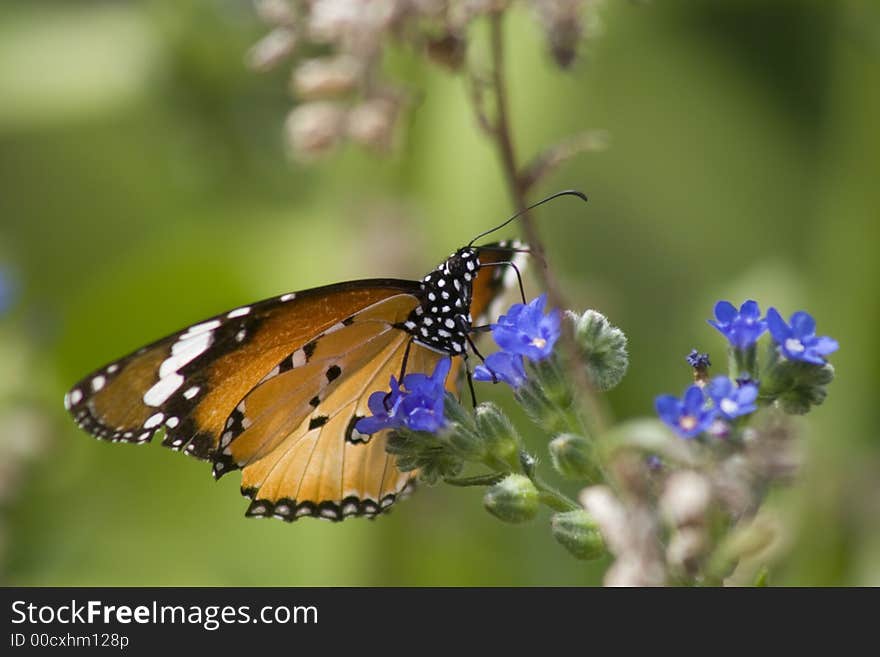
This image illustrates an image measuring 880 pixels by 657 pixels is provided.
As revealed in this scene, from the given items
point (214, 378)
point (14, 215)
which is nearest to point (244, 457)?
point (214, 378)

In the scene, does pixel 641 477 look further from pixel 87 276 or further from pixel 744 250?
pixel 87 276

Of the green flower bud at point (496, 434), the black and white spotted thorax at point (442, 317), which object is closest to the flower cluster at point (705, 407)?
the green flower bud at point (496, 434)

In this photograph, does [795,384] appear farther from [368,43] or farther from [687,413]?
[368,43]

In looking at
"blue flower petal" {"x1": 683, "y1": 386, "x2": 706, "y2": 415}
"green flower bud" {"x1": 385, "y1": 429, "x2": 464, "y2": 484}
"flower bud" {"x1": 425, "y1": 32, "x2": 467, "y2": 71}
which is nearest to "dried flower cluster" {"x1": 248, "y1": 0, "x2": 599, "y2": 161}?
"flower bud" {"x1": 425, "y1": 32, "x2": 467, "y2": 71}

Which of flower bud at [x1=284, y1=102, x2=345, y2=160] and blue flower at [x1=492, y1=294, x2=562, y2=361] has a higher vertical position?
flower bud at [x1=284, y1=102, x2=345, y2=160]

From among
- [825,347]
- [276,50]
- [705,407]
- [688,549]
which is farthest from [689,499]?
[276,50]

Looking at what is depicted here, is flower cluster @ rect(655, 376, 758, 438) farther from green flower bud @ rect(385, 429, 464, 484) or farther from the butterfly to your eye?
the butterfly

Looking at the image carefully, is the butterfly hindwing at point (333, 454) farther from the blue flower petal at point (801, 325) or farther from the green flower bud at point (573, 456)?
the blue flower petal at point (801, 325)

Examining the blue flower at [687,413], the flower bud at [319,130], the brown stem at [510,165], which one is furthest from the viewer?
the flower bud at [319,130]
